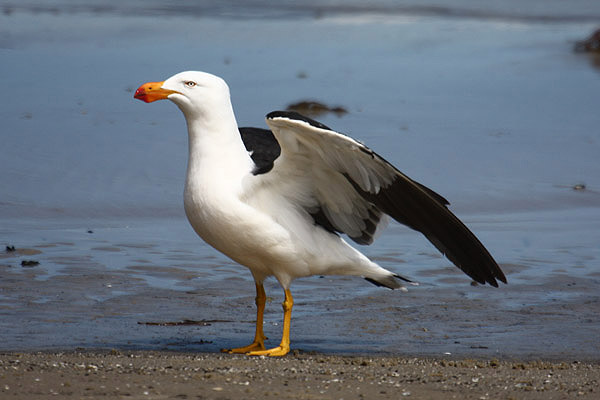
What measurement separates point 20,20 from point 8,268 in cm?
1282

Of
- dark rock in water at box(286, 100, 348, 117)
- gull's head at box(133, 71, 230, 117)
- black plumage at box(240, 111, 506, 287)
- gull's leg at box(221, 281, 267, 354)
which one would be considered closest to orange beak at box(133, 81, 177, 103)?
gull's head at box(133, 71, 230, 117)

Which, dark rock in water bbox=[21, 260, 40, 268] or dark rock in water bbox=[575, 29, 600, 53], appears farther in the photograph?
dark rock in water bbox=[575, 29, 600, 53]

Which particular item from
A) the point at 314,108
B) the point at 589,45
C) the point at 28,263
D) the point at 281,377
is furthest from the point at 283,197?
the point at 589,45

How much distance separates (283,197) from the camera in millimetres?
6219

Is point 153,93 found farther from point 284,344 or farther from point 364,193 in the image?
point 284,344

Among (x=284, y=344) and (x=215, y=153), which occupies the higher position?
(x=215, y=153)

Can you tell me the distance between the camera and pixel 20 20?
64.3 ft

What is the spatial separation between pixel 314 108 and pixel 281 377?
8.04 meters

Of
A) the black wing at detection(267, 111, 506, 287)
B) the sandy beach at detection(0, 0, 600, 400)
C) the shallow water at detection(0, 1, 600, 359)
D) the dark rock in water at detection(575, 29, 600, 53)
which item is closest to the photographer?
the sandy beach at detection(0, 0, 600, 400)

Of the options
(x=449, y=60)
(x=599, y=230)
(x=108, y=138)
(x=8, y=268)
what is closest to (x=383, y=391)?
(x=8, y=268)

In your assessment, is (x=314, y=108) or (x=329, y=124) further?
(x=314, y=108)

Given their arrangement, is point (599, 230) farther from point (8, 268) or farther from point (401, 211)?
point (8, 268)

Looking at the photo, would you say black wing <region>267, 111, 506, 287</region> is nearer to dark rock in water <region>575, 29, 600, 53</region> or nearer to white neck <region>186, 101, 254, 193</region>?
white neck <region>186, 101, 254, 193</region>

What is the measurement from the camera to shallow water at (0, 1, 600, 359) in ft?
22.2
